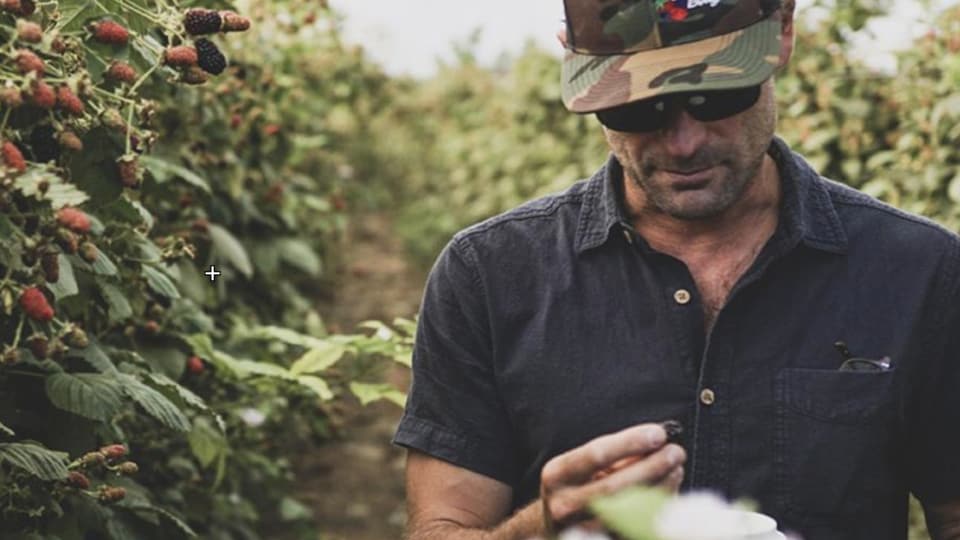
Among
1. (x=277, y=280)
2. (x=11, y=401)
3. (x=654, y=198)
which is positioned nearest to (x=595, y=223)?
(x=654, y=198)

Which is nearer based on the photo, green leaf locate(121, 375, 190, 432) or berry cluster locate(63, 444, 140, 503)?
berry cluster locate(63, 444, 140, 503)

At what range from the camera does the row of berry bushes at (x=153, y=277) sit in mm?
2207

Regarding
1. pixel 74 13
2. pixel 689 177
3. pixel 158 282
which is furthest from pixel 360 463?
pixel 74 13

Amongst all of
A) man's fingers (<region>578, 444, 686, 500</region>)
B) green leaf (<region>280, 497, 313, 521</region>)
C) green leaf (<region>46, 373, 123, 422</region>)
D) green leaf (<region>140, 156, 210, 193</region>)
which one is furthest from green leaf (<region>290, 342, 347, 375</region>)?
man's fingers (<region>578, 444, 686, 500</region>)

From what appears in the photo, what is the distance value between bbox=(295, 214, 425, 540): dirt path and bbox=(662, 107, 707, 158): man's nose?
282cm

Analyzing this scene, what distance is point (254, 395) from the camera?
401 centimetres

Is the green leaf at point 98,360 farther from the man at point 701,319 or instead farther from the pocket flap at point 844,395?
the pocket flap at point 844,395

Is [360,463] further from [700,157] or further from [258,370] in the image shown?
[700,157]

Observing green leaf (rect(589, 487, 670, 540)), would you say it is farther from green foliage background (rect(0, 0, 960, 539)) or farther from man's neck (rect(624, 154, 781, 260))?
man's neck (rect(624, 154, 781, 260))

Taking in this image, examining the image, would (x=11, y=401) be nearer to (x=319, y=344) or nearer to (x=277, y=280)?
(x=319, y=344)

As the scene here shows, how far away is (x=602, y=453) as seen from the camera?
1777 millimetres

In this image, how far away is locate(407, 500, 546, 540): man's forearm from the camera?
2.20 m

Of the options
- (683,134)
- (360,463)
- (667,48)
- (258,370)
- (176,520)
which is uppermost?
(667,48)

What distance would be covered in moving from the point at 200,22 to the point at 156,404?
61 centimetres
